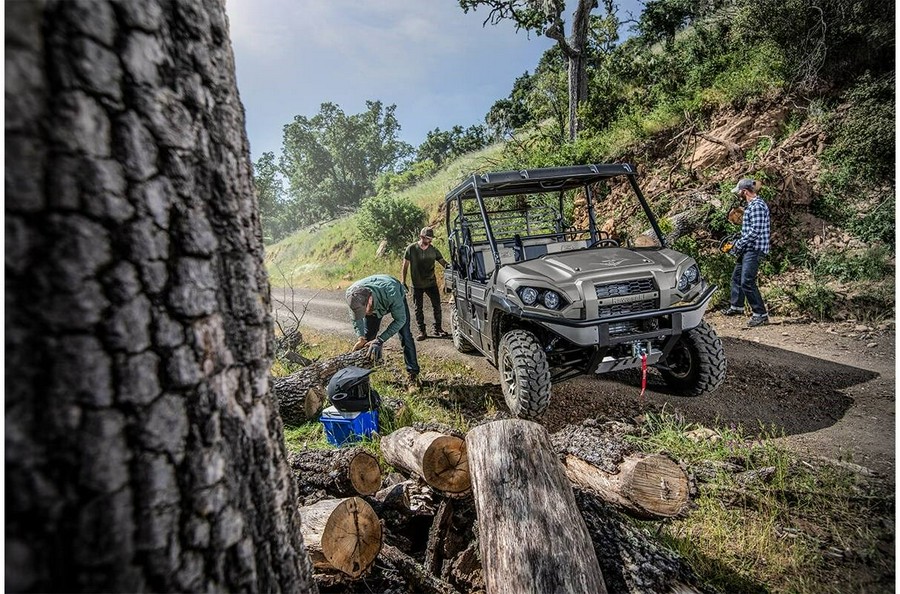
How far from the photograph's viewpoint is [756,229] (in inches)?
248

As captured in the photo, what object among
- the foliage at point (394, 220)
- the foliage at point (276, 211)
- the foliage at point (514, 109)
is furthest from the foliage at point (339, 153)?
the foliage at point (394, 220)

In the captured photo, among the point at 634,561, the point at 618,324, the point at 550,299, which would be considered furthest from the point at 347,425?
the point at 634,561

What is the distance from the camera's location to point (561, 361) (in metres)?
4.28

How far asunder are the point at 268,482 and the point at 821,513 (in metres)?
3.07

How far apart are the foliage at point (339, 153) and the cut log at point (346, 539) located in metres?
50.5

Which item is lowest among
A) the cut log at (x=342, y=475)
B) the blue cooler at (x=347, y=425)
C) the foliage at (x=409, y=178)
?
the blue cooler at (x=347, y=425)

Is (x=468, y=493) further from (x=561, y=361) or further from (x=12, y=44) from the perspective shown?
(x=12, y=44)

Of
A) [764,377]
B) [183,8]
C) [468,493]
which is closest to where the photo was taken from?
[183,8]

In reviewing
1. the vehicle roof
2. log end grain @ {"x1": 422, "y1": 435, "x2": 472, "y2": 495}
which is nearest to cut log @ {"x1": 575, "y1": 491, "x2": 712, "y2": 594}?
log end grain @ {"x1": 422, "y1": 435, "x2": 472, "y2": 495}

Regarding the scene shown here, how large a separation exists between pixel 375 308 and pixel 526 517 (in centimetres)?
374

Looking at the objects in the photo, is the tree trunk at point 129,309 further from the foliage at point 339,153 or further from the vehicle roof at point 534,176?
the foliage at point 339,153

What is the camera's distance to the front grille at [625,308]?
3.63 m

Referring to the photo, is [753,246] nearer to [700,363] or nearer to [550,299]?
[700,363]

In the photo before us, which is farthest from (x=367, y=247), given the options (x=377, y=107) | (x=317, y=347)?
(x=377, y=107)
